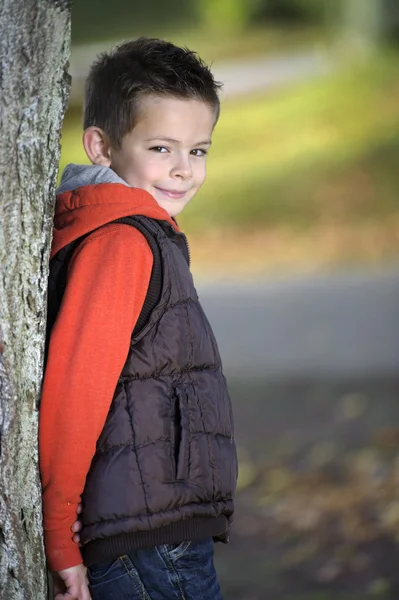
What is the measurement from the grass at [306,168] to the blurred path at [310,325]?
737mm

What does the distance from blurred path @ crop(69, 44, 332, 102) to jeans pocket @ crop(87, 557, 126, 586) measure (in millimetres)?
10262

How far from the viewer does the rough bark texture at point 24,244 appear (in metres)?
1.74

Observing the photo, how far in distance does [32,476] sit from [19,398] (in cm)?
16

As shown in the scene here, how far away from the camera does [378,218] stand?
33.3 ft

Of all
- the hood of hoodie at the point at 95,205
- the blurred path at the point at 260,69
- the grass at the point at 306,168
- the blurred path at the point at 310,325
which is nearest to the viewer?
the hood of hoodie at the point at 95,205

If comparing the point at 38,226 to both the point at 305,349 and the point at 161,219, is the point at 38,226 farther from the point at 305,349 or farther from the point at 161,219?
the point at 305,349

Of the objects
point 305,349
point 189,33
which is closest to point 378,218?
point 305,349

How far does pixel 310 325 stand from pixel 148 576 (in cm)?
654

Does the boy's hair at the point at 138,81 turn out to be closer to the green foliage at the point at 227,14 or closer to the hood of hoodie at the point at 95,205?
the hood of hoodie at the point at 95,205

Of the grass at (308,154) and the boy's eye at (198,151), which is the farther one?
the grass at (308,154)

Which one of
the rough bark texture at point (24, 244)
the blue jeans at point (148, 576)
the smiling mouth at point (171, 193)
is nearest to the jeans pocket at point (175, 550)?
the blue jeans at point (148, 576)

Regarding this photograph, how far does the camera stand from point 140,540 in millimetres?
1785

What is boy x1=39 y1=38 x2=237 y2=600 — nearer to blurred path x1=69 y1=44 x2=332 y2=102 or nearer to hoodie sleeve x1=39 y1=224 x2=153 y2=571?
hoodie sleeve x1=39 y1=224 x2=153 y2=571

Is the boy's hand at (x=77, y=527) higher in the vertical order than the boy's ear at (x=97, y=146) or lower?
lower
